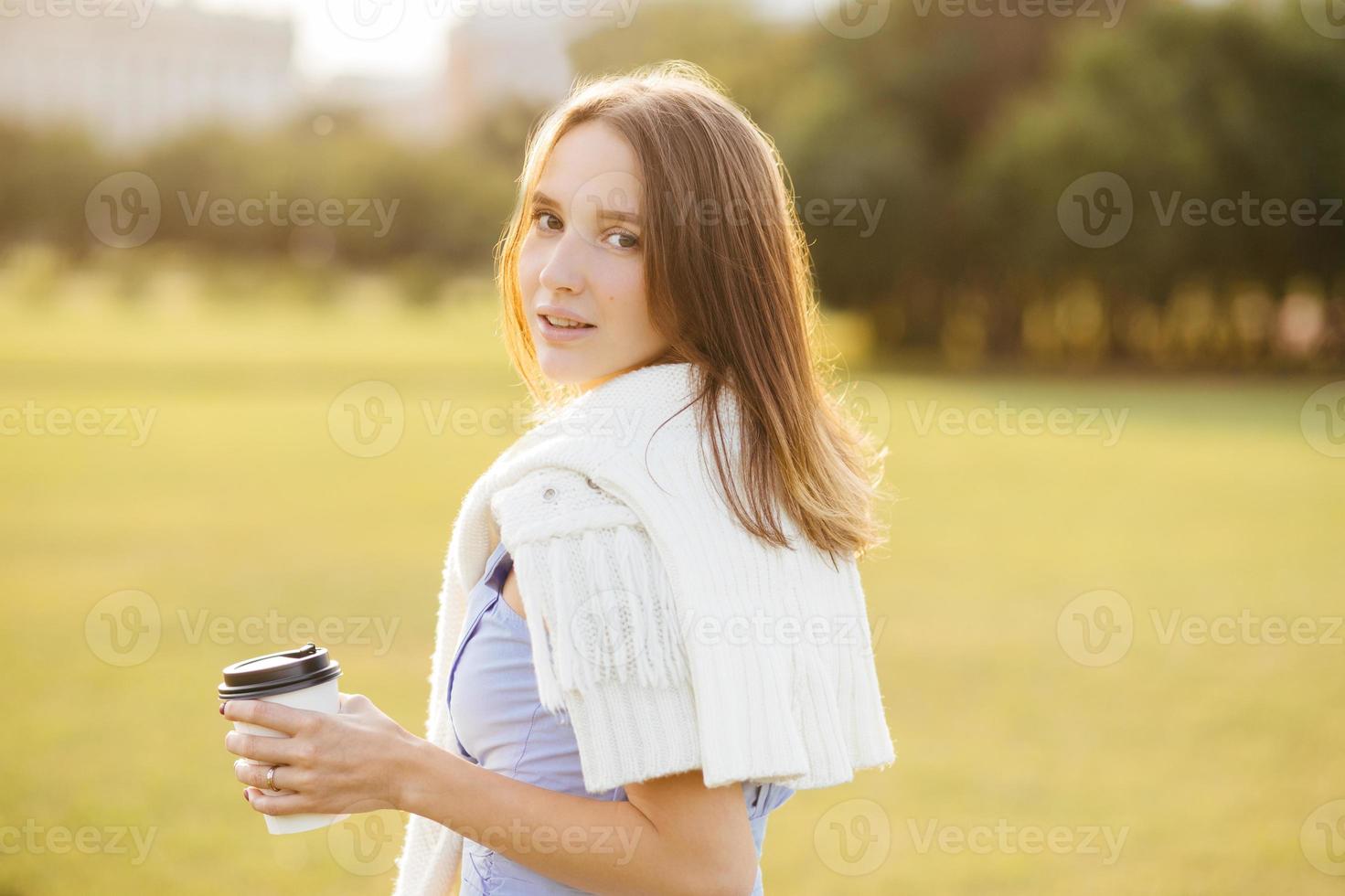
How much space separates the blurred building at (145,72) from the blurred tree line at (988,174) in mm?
958

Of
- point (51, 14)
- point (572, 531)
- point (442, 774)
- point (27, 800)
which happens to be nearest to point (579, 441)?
A: point (572, 531)

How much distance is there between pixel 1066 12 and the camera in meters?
35.6

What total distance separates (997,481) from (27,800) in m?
13.2

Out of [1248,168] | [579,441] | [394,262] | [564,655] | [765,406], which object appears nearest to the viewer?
[564,655]

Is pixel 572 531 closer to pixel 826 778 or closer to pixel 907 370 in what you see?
pixel 826 778
